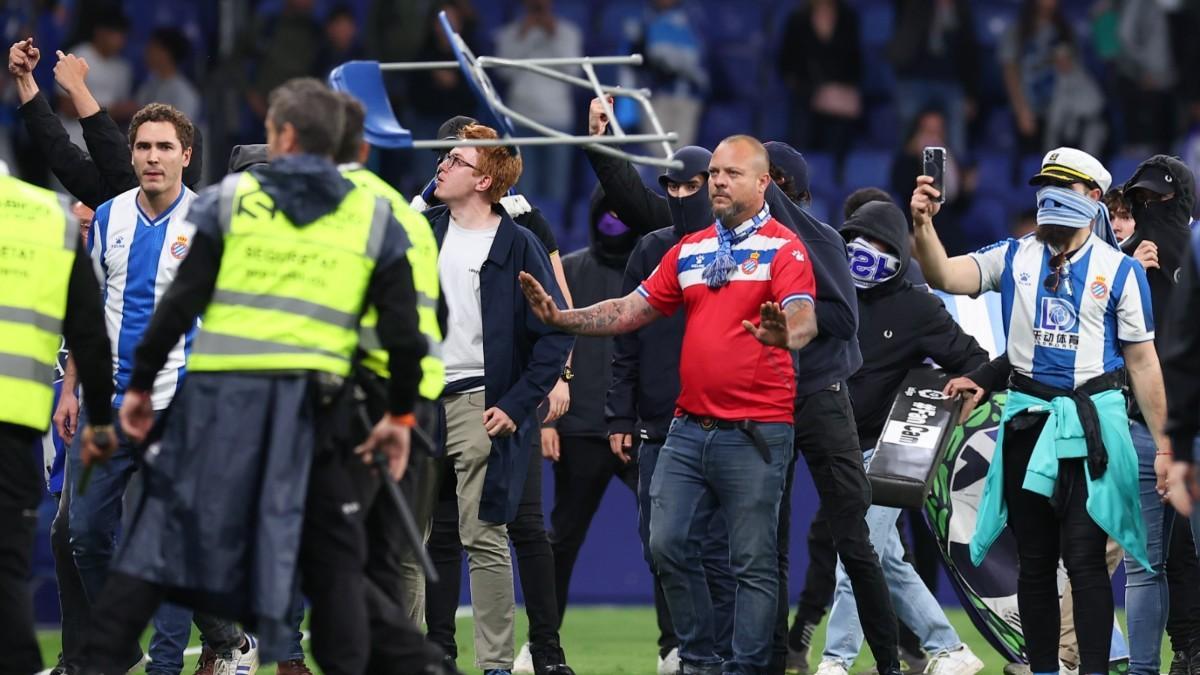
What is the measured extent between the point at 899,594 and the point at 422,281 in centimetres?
341

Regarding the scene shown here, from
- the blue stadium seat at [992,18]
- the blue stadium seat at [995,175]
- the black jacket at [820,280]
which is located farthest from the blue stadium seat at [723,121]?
the black jacket at [820,280]

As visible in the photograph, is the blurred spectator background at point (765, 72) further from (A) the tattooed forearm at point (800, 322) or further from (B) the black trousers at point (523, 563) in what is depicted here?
(A) the tattooed forearm at point (800, 322)

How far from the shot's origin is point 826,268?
7.09 metres

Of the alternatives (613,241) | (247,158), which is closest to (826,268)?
(613,241)

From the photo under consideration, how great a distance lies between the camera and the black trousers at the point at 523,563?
7.47 metres

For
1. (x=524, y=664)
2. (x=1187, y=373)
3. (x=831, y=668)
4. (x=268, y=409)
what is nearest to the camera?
(x=268, y=409)

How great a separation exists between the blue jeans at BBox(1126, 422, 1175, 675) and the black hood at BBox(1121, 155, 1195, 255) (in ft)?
3.63

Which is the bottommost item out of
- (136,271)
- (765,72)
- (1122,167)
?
(136,271)

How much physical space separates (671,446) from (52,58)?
9162mm

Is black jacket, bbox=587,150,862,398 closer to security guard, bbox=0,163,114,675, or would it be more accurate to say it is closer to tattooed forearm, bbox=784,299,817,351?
tattooed forearm, bbox=784,299,817,351

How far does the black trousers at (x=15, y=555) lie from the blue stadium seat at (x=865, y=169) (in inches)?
401

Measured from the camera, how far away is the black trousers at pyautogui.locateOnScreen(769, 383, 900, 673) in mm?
7277

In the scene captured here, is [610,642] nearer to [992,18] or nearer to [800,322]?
[800,322]

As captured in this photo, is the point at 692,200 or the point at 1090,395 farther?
the point at 692,200
